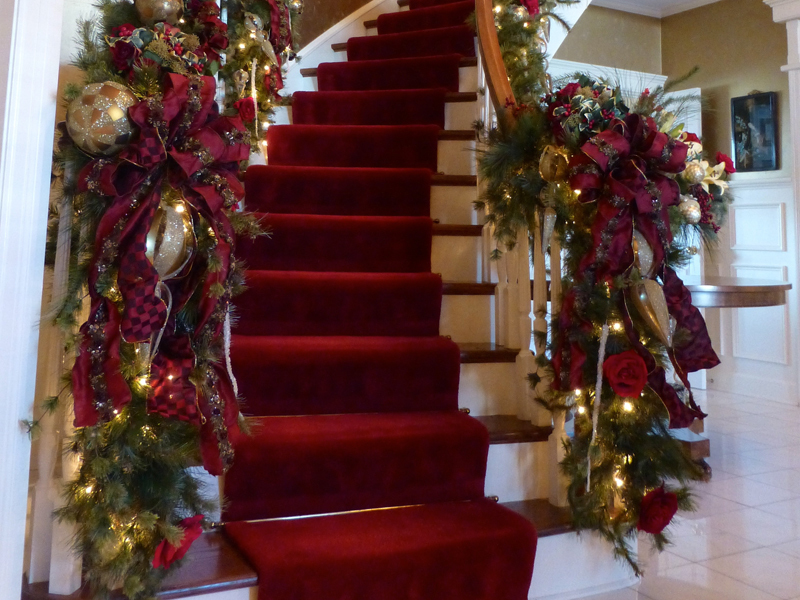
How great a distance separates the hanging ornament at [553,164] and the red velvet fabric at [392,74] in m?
Answer: 1.68

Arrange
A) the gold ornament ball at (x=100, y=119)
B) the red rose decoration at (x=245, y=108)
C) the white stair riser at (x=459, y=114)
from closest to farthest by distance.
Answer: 1. the gold ornament ball at (x=100, y=119)
2. the red rose decoration at (x=245, y=108)
3. the white stair riser at (x=459, y=114)

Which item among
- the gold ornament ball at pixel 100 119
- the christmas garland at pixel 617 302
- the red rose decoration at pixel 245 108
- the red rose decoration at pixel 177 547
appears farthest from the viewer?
the red rose decoration at pixel 245 108

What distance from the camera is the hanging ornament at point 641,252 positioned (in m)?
1.67

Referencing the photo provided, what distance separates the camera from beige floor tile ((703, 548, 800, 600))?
1840 millimetres

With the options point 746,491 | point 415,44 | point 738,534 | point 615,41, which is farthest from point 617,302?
point 615,41

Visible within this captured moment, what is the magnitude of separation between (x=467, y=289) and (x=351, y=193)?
639 millimetres

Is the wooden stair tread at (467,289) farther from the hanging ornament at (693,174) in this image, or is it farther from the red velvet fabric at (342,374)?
the hanging ornament at (693,174)

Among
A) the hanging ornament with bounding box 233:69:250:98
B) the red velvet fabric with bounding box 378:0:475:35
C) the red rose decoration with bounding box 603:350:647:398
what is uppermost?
the red velvet fabric with bounding box 378:0:475:35

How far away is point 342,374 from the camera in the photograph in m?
1.94

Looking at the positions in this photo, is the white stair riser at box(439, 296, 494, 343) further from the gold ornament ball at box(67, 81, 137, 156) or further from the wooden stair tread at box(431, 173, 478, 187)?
the gold ornament ball at box(67, 81, 137, 156)

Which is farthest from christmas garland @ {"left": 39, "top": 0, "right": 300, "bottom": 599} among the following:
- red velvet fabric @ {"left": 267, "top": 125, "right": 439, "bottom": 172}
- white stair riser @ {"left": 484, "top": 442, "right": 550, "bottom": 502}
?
red velvet fabric @ {"left": 267, "top": 125, "right": 439, "bottom": 172}

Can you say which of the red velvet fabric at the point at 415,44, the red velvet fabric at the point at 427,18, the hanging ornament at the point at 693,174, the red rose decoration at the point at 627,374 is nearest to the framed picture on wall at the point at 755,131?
the red velvet fabric at the point at 427,18

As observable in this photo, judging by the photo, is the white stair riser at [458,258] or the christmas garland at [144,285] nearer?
the christmas garland at [144,285]

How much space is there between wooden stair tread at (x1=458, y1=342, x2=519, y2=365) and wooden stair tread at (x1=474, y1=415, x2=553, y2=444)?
0.19 metres
